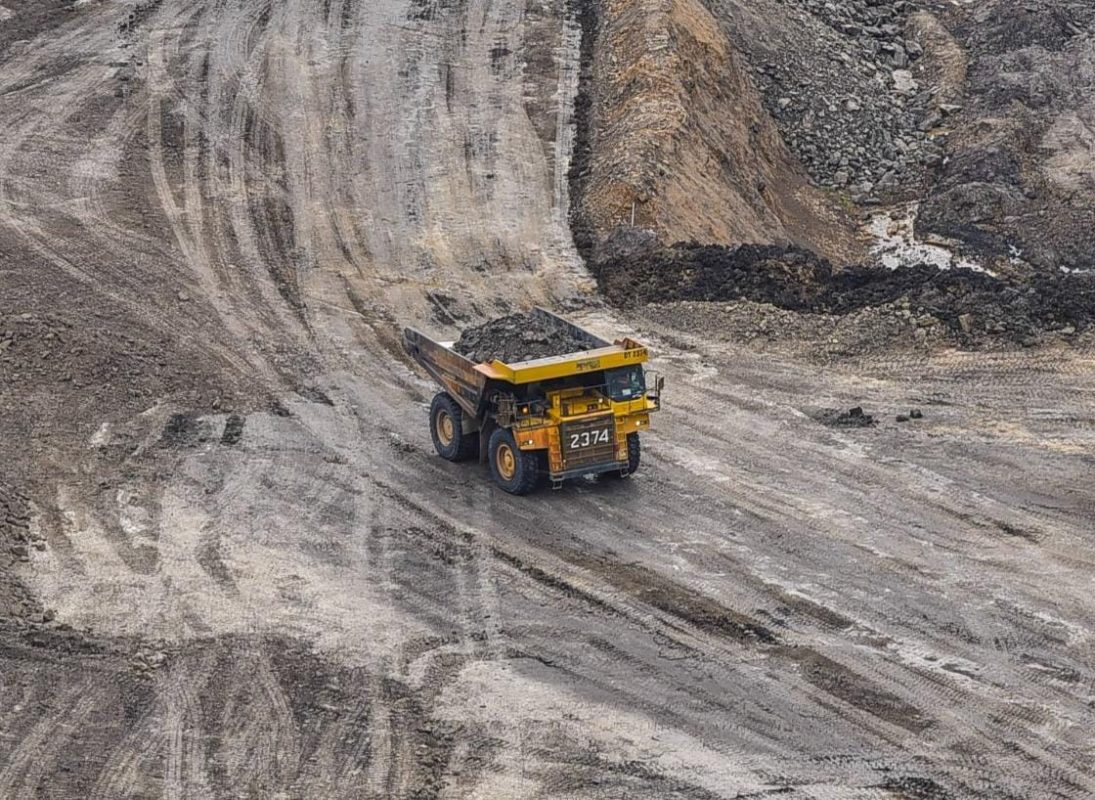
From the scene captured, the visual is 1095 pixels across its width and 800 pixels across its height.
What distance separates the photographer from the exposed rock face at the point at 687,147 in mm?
28656

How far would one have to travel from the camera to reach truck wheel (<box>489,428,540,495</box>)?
18.6 metres

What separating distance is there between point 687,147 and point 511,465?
42.8 feet

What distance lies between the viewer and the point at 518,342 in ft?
64.1

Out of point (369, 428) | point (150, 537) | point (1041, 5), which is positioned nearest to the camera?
point (150, 537)

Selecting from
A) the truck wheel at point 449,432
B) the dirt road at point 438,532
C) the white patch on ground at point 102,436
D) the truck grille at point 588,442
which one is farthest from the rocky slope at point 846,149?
the white patch on ground at point 102,436

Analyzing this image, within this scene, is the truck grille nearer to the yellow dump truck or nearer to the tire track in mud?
the yellow dump truck

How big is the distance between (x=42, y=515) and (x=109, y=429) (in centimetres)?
279

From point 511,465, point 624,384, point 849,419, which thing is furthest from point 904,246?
point 511,465

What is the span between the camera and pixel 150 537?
17.9 m

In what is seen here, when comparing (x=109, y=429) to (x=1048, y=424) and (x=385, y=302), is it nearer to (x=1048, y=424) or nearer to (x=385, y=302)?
(x=385, y=302)

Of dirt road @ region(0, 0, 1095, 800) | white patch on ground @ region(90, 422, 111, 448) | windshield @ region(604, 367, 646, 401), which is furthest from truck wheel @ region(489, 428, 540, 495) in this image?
white patch on ground @ region(90, 422, 111, 448)

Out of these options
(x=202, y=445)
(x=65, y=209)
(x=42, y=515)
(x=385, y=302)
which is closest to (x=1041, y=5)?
(x=385, y=302)

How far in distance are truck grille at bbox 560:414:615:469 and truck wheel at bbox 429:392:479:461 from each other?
1.69 m

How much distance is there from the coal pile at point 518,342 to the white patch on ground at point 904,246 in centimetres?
1226
